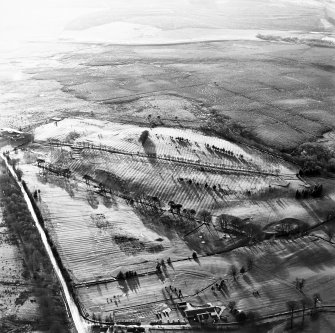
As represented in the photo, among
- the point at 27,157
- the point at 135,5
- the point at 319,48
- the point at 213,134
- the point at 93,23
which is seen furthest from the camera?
the point at 135,5

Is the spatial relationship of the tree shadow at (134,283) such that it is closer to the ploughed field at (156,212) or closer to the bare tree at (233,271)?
the ploughed field at (156,212)

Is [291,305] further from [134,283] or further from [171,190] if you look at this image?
[171,190]

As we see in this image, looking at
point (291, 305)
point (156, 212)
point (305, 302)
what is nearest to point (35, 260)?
point (156, 212)

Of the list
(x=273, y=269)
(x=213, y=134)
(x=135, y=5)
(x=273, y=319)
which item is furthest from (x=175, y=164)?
(x=135, y=5)

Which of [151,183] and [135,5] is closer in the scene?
[151,183]

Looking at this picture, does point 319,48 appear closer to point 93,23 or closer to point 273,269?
point 93,23

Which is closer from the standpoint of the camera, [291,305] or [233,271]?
[291,305]

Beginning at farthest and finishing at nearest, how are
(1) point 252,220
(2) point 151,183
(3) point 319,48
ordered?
1. (3) point 319,48
2. (2) point 151,183
3. (1) point 252,220

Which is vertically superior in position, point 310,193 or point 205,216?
point 310,193
